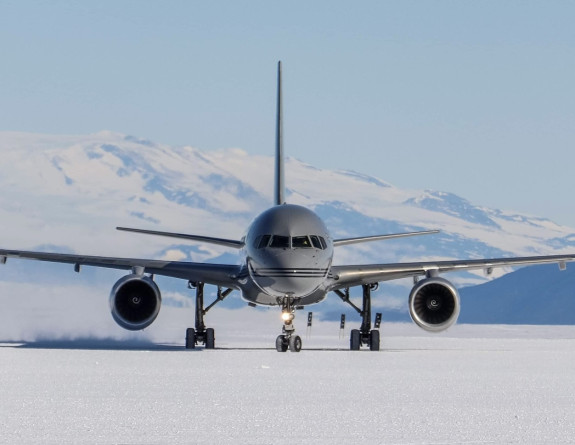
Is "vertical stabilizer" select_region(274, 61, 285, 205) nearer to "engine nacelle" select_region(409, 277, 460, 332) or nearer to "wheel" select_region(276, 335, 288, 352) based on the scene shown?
"engine nacelle" select_region(409, 277, 460, 332)

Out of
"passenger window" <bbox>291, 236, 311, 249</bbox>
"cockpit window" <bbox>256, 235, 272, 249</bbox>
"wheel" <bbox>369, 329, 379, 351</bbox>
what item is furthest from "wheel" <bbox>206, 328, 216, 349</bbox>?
"passenger window" <bbox>291, 236, 311, 249</bbox>

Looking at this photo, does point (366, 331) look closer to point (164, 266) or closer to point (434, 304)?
point (434, 304)

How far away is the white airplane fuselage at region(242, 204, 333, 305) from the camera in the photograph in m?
35.5

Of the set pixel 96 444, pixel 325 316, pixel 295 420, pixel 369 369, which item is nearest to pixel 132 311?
pixel 369 369

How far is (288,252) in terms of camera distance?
3550cm

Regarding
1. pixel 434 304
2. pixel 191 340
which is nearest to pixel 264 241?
pixel 434 304

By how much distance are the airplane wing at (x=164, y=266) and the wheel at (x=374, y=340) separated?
4216mm

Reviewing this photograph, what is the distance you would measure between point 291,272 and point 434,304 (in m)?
5.30

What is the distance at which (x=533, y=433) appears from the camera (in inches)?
603

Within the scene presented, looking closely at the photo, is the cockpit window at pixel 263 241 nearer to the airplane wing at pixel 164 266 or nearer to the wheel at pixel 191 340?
the airplane wing at pixel 164 266

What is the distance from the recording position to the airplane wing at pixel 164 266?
3944 centimetres

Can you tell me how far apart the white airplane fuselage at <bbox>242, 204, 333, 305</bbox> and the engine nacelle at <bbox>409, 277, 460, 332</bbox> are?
306cm

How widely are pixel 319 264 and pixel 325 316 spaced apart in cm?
14646

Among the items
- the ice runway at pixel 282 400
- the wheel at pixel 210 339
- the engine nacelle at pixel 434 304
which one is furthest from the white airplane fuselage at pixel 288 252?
the wheel at pixel 210 339
